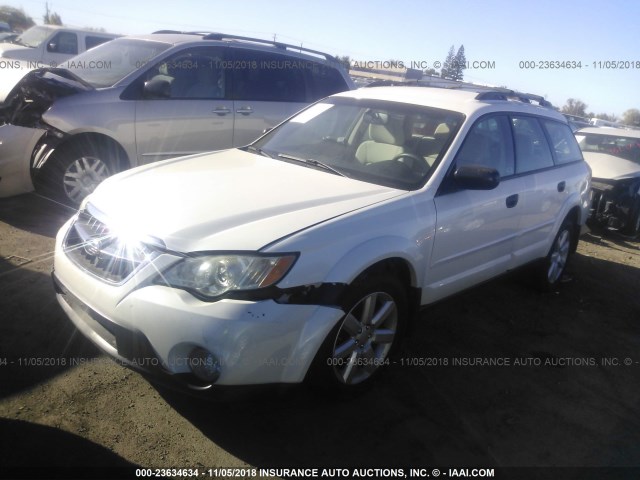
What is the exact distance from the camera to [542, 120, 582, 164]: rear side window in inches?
189

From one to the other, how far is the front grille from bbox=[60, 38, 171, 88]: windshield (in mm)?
3223

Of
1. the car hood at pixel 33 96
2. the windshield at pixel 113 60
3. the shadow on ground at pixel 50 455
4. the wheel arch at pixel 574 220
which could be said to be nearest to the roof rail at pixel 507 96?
the wheel arch at pixel 574 220

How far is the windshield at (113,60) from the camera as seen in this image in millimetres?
5730

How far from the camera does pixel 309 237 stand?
99.8 inches

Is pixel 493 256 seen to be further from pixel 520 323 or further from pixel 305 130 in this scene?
pixel 305 130

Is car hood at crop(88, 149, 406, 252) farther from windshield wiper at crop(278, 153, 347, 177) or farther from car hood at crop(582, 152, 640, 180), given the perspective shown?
car hood at crop(582, 152, 640, 180)

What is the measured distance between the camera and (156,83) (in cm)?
553

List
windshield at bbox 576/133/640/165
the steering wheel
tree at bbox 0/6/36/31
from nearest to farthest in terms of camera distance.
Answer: the steering wheel, windshield at bbox 576/133/640/165, tree at bbox 0/6/36/31

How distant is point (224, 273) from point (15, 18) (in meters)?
48.0

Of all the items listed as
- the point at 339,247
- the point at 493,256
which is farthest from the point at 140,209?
the point at 493,256

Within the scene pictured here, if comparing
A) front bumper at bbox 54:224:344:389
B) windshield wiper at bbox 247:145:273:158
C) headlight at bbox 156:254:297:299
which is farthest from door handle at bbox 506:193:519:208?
headlight at bbox 156:254:297:299

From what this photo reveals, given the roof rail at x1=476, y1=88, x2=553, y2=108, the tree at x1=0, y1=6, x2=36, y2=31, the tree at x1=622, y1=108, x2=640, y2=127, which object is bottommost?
the tree at x1=622, y1=108, x2=640, y2=127

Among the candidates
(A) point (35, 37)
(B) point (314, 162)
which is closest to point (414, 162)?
(B) point (314, 162)

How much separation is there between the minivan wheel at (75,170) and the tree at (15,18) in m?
40.1
